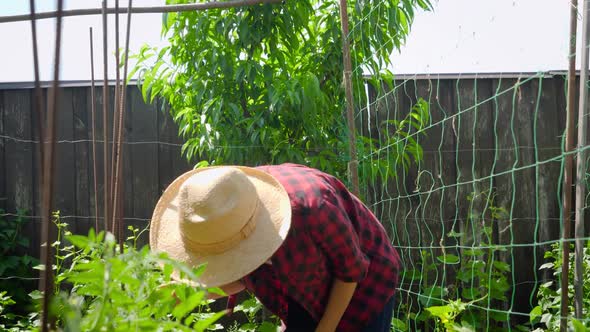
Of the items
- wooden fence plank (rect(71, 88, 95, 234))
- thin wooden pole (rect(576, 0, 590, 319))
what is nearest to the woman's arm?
thin wooden pole (rect(576, 0, 590, 319))

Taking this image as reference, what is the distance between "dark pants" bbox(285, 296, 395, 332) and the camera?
180 centimetres

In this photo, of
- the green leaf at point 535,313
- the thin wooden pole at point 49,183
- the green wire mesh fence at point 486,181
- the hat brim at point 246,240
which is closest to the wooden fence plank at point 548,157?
the green wire mesh fence at point 486,181

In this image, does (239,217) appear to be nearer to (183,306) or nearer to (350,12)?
(183,306)

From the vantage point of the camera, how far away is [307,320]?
1813 millimetres

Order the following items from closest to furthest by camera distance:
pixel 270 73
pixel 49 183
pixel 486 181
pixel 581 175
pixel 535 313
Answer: pixel 49 183
pixel 581 175
pixel 535 313
pixel 270 73
pixel 486 181

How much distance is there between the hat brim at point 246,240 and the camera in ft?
4.75

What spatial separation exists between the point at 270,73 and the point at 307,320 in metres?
1.39

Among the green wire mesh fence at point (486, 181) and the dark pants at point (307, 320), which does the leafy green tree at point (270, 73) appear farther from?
the dark pants at point (307, 320)

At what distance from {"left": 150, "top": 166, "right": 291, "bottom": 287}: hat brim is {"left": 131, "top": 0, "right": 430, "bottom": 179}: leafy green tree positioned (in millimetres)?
1239

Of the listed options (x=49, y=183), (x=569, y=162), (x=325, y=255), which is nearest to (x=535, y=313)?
(x=569, y=162)

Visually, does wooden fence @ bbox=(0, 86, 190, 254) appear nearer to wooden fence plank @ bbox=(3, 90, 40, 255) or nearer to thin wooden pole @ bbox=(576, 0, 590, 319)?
wooden fence plank @ bbox=(3, 90, 40, 255)

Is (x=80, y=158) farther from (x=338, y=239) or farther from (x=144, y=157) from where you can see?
(x=338, y=239)

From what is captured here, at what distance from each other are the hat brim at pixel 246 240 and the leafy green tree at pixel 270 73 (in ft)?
4.07

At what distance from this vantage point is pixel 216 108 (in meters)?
2.91
